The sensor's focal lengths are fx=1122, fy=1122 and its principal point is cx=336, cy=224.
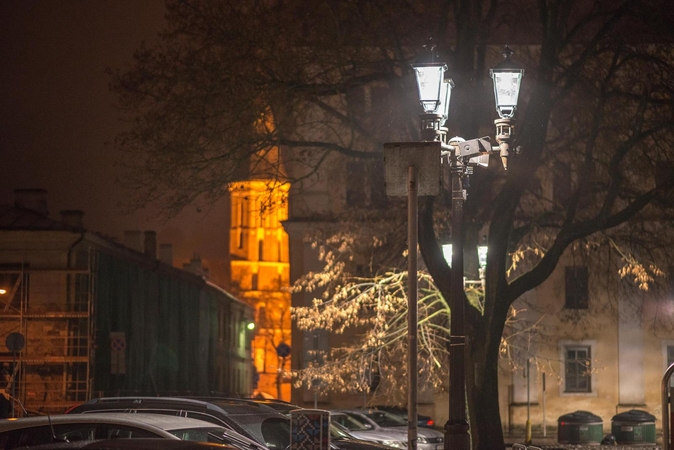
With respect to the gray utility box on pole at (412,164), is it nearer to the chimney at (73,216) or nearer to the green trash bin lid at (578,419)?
the green trash bin lid at (578,419)

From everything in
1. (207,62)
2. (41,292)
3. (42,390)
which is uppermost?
(207,62)

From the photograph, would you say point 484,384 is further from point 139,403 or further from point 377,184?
point 139,403

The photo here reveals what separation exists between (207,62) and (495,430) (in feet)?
30.5

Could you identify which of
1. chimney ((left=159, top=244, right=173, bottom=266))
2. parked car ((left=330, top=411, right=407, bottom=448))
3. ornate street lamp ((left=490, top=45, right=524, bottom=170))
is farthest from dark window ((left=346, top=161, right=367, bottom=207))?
chimney ((left=159, top=244, right=173, bottom=266))

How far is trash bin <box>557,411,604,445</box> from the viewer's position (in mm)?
38188

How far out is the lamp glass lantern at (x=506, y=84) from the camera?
665 inches

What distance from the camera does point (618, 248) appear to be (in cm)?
2598

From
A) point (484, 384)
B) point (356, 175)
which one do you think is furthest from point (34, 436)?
point (356, 175)

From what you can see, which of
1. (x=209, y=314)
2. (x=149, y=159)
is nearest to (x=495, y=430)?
(x=149, y=159)

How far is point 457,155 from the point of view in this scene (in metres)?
16.9

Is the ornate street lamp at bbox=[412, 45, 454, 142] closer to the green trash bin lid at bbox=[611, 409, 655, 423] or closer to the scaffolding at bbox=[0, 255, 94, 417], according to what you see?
the scaffolding at bbox=[0, 255, 94, 417]

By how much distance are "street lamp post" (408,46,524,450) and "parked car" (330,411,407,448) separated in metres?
8.07

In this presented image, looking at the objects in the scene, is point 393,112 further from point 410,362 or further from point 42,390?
point 42,390

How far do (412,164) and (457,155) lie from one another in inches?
180
